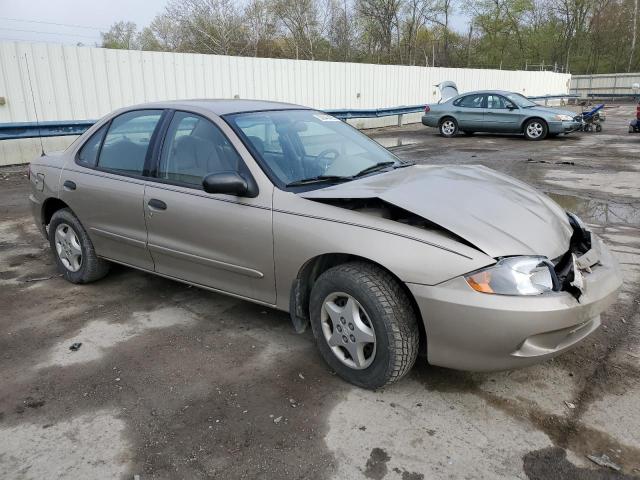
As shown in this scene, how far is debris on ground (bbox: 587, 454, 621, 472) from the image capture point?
2402 millimetres

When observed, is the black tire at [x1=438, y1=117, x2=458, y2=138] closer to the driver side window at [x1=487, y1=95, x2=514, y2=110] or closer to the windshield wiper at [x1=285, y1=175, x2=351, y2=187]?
the driver side window at [x1=487, y1=95, x2=514, y2=110]

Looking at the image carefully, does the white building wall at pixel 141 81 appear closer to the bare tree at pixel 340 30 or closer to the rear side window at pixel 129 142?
the rear side window at pixel 129 142

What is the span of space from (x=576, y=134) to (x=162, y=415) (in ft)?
58.9

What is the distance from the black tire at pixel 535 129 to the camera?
15.6m

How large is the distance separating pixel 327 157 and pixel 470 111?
14.3m

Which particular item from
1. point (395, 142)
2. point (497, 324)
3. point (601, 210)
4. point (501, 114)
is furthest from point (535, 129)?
point (497, 324)

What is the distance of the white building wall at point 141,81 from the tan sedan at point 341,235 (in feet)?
24.8

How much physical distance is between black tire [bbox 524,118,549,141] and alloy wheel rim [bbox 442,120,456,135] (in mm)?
2357

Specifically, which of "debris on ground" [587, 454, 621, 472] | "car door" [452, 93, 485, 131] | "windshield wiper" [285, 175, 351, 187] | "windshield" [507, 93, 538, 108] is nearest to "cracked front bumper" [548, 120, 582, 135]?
"windshield" [507, 93, 538, 108]

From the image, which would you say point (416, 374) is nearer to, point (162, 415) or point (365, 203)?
point (365, 203)

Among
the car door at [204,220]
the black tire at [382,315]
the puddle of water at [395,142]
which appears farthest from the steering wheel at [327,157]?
the puddle of water at [395,142]

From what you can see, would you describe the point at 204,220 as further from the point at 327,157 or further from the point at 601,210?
the point at 601,210

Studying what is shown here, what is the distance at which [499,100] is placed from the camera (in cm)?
1616

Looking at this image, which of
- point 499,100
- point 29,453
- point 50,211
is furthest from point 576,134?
point 29,453
